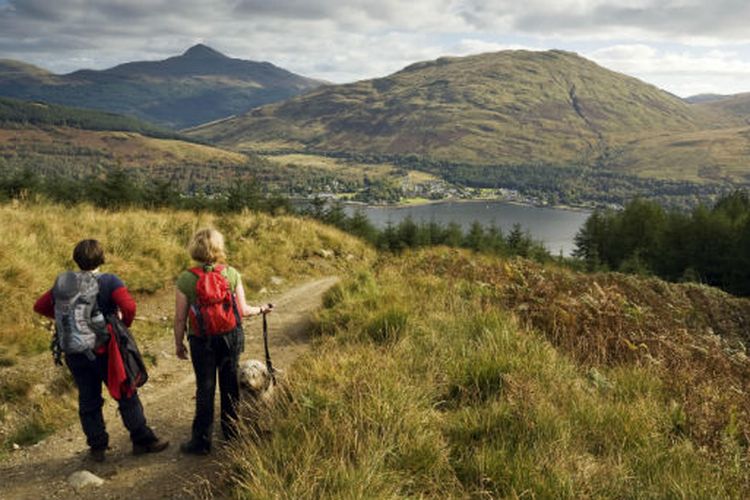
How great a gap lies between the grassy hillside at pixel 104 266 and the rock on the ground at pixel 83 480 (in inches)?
56.2

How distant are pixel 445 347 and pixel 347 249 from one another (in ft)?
43.0

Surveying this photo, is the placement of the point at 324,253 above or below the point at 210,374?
below

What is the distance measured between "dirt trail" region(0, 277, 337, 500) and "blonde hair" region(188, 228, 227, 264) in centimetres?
210

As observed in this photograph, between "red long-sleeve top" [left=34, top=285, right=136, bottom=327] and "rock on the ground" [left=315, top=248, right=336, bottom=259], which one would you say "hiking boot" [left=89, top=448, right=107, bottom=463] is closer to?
"red long-sleeve top" [left=34, top=285, right=136, bottom=327]

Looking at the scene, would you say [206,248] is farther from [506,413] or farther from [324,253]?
[324,253]

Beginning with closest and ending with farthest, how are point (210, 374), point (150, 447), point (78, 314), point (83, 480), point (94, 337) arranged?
point (83, 480) < point (78, 314) < point (94, 337) < point (210, 374) < point (150, 447)

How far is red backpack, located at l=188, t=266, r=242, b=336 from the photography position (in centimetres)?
534

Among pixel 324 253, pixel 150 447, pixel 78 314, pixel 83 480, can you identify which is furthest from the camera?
pixel 324 253

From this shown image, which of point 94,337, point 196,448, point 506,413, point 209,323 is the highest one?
point 209,323

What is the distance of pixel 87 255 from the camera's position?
5.40 m

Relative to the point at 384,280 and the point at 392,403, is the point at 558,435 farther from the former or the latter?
the point at 384,280

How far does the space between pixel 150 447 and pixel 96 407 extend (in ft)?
2.49

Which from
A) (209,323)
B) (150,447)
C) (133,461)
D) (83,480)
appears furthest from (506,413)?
(83,480)

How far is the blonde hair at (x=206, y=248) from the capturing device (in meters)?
5.42
